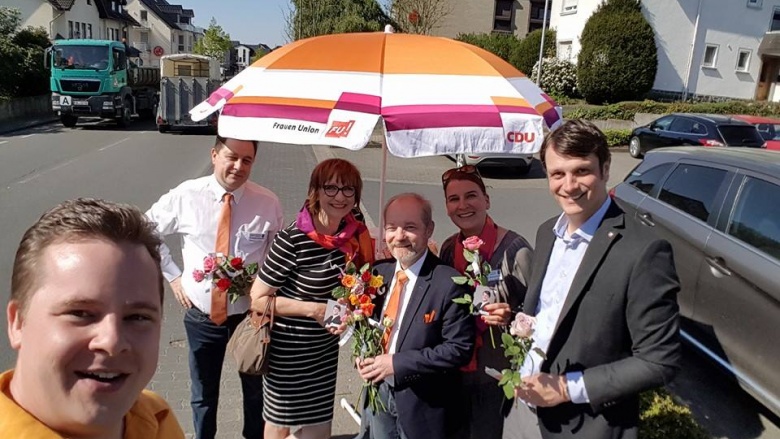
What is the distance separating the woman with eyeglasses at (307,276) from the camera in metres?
2.85

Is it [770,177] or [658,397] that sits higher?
[770,177]

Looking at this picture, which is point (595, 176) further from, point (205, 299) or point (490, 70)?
point (205, 299)

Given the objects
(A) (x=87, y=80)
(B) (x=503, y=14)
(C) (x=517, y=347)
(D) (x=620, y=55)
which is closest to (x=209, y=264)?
(C) (x=517, y=347)

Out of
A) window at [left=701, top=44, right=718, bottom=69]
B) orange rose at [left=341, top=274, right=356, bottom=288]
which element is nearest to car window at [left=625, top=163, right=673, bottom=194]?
orange rose at [left=341, top=274, right=356, bottom=288]

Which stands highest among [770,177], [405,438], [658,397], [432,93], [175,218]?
[432,93]

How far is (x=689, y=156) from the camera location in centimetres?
524

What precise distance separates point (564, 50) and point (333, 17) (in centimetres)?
1532

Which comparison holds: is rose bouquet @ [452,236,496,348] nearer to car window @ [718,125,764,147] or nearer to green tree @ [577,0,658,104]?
car window @ [718,125,764,147]

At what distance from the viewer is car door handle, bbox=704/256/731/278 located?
14.0 ft

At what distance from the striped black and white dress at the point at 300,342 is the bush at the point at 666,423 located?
2.00 m

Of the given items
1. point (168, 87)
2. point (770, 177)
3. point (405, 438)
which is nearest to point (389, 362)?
point (405, 438)

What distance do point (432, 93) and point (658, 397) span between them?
2.78 m

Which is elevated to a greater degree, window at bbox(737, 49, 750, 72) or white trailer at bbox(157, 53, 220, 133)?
window at bbox(737, 49, 750, 72)

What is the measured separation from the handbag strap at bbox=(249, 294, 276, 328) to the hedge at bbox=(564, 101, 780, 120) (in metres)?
→ 22.5
